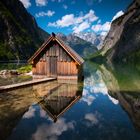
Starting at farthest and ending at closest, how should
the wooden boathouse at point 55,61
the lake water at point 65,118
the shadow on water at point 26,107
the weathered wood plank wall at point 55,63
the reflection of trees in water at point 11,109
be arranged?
the weathered wood plank wall at point 55,63, the wooden boathouse at point 55,61, the shadow on water at point 26,107, the reflection of trees in water at point 11,109, the lake water at point 65,118

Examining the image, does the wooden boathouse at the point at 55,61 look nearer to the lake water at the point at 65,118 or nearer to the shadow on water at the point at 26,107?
the shadow on water at the point at 26,107

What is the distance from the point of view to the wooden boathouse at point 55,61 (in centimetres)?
3259

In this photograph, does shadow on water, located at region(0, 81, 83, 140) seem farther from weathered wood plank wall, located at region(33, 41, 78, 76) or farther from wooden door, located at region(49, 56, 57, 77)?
wooden door, located at region(49, 56, 57, 77)

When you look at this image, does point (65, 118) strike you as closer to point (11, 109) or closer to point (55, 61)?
point (11, 109)

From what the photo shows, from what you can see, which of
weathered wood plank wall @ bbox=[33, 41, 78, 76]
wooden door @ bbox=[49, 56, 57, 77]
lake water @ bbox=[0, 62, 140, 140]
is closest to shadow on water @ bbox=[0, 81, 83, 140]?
lake water @ bbox=[0, 62, 140, 140]

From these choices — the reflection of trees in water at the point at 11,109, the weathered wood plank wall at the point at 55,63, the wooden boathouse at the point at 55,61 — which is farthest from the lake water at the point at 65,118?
the weathered wood plank wall at the point at 55,63

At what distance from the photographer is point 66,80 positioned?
32.5 metres

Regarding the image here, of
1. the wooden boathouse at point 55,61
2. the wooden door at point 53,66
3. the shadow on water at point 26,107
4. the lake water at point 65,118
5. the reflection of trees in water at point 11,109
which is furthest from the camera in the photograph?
the wooden door at point 53,66

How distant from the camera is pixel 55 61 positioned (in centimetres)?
3362

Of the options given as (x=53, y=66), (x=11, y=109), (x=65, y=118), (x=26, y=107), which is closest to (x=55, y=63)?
(x=53, y=66)

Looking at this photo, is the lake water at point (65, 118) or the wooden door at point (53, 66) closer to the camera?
the lake water at point (65, 118)

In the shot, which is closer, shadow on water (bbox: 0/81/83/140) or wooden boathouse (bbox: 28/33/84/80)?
shadow on water (bbox: 0/81/83/140)

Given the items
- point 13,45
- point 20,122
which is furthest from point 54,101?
point 13,45

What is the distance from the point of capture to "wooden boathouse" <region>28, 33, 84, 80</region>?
32594mm
